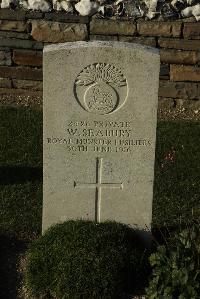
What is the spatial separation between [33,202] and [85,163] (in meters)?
1.32

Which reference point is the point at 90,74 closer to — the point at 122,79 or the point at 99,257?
the point at 122,79

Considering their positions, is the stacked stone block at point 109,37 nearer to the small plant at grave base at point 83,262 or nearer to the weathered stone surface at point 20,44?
the weathered stone surface at point 20,44

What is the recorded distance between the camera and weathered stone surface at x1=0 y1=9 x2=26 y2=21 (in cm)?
806

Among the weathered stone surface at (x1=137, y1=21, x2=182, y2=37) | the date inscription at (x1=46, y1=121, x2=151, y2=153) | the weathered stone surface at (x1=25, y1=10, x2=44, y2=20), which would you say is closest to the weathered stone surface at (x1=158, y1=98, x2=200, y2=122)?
the weathered stone surface at (x1=137, y1=21, x2=182, y2=37)

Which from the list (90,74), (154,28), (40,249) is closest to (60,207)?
(40,249)

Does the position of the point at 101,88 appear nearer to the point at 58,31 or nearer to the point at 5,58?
the point at 58,31

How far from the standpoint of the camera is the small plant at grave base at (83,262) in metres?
4.65

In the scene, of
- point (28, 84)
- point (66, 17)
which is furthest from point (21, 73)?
point (66, 17)

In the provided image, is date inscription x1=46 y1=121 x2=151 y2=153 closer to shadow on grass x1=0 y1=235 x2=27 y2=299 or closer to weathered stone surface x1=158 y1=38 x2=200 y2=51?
shadow on grass x1=0 y1=235 x2=27 y2=299

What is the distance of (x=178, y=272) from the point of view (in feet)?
14.6

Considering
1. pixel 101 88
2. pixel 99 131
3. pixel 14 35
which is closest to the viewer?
→ pixel 101 88

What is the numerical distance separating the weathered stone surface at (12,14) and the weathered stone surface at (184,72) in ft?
6.30

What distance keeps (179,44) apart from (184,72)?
346 millimetres

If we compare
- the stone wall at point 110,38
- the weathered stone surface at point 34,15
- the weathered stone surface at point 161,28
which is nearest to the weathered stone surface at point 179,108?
the stone wall at point 110,38
